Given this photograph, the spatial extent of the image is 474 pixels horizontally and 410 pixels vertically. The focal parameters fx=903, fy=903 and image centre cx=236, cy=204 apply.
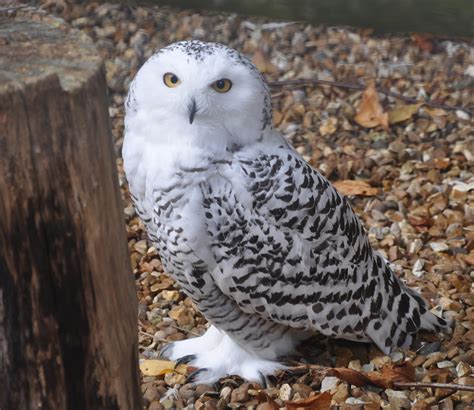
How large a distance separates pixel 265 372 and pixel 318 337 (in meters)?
0.36

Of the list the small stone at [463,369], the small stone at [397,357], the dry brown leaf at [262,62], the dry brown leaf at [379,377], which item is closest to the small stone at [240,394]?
the dry brown leaf at [379,377]

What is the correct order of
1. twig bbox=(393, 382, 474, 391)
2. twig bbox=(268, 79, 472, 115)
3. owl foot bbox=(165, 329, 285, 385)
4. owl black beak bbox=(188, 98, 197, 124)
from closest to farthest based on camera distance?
owl black beak bbox=(188, 98, 197, 124), twig bbox=(393, 382, 474, 391), owl foot bbox=(165, 329, 285, 385), twig bbox=(268, 79, 472, 115)

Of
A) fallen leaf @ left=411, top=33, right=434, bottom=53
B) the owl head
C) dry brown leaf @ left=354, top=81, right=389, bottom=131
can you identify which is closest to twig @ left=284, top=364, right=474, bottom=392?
the owl head

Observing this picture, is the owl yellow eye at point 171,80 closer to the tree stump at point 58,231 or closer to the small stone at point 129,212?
the tree stump at point 58,231

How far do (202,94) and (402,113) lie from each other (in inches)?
104

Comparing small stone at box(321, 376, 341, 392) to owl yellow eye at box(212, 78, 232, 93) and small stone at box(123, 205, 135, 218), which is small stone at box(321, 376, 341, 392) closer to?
owl yellow eye at box(212, 78, 232, 93)

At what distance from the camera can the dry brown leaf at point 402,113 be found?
541 centimetres

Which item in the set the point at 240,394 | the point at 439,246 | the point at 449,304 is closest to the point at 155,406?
the point at 240,394

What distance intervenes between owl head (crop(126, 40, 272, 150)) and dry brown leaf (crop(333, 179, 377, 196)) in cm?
166

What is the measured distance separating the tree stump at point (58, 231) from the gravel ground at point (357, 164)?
4.05ft

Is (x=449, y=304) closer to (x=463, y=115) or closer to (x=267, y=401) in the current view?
(x=267, y=401)

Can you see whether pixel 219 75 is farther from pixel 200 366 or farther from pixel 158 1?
pixel 158 1

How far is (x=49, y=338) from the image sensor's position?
2.16m

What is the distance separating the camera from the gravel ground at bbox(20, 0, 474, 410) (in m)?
3.55
